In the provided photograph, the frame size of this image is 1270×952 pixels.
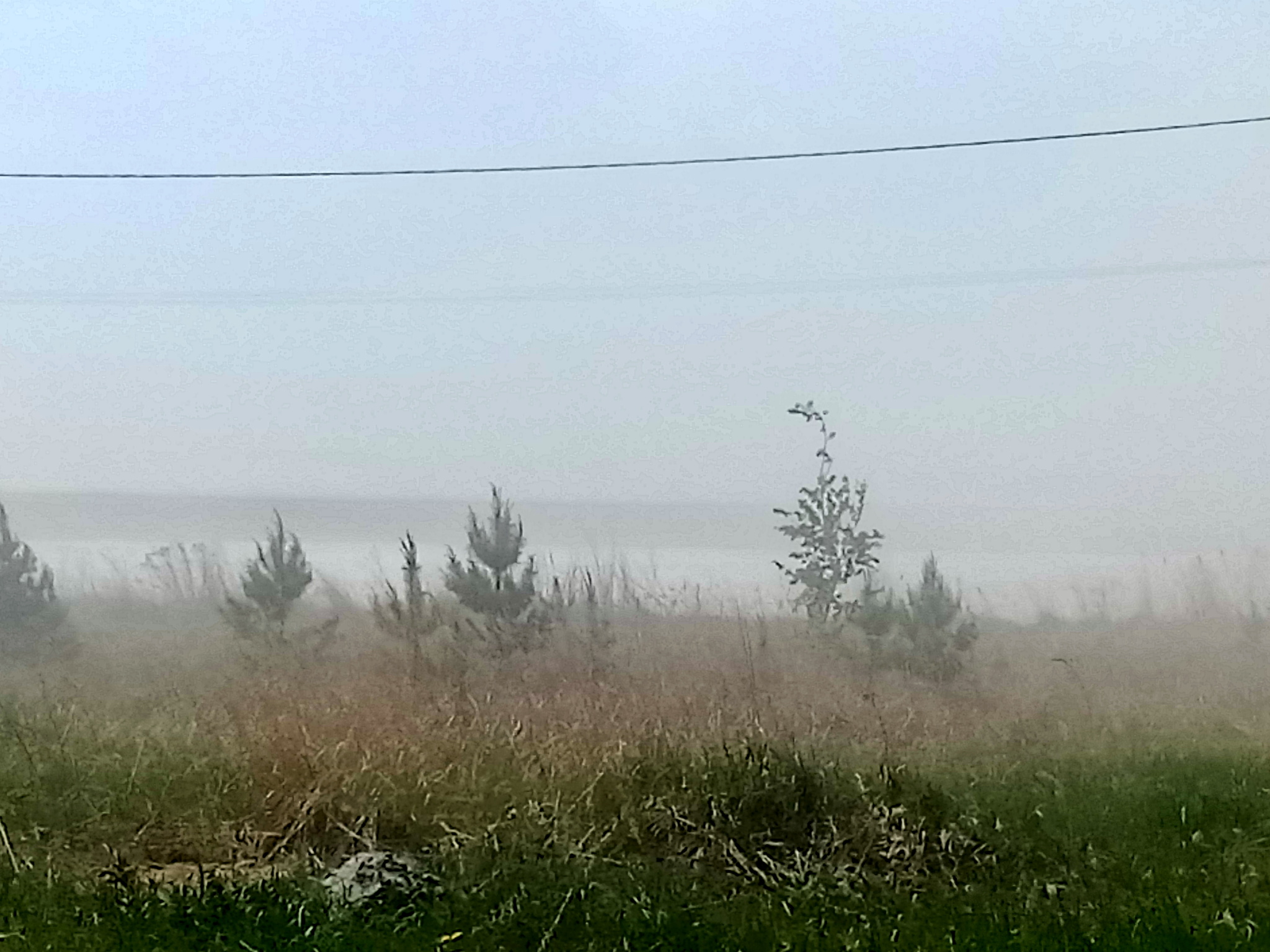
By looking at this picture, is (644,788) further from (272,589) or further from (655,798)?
(272,589)

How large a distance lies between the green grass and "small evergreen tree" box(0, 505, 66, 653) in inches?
35.4

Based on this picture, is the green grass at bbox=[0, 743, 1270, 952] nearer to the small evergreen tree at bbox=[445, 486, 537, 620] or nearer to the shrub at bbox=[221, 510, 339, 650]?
the small evergreen tree at bbox=[445, 486, 537, 620]

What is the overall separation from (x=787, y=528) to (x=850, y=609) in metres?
0.34

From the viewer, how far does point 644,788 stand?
138 inches

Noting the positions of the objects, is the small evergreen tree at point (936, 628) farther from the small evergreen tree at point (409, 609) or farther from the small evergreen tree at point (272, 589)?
the small evergreen tree at point (272, 589)

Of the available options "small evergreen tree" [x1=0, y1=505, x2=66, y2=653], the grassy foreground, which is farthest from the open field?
"small evergreen tree" [x1=0, y1=505, x2=66, y2=653]

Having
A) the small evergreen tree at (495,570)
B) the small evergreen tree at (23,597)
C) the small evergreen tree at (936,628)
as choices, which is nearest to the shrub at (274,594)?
the small evergreen tree at (495,570)

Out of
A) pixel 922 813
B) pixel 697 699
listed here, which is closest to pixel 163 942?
pixel 697 699

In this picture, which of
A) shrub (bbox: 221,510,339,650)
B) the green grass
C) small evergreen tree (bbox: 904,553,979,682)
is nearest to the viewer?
the green grass

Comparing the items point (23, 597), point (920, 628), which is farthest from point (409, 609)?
point (920, 628)

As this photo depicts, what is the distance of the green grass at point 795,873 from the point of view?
9.63 ft

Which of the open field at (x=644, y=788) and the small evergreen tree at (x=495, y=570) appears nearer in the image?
the open field at (x=644, y=788)

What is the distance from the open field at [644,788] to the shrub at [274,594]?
0.23ft

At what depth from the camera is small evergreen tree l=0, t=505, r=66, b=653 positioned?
390 centimetres
